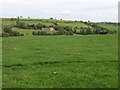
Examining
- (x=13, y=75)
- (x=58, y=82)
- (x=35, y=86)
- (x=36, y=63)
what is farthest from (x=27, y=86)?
(x=36, y=63)

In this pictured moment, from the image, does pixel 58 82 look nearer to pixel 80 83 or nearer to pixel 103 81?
pixel 80 83

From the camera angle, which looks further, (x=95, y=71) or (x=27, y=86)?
(x=95, y=71)

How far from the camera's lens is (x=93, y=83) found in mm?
15000

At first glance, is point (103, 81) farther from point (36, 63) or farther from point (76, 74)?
point (36, 63)

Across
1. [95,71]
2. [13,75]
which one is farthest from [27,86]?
[95,71]

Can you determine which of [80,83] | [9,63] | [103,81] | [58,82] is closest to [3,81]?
[58,82]

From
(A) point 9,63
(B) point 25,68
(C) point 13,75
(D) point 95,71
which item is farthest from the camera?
(A) point 9,63

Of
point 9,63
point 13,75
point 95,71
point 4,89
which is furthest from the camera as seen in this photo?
point 9,63

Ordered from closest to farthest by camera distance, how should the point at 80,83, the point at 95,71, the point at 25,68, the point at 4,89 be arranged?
the point at 4,89 → the point at 80,83 → the point at 95,71 → the point at 25,68

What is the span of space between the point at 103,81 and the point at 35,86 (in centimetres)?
361

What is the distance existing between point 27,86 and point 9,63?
8421 mm

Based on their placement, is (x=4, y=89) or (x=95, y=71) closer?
(x=4, y=89)

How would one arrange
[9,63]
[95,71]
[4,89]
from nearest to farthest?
[4,89] → [95,71] → [9,63]

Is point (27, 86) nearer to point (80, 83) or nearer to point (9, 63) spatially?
point (80, 83)
